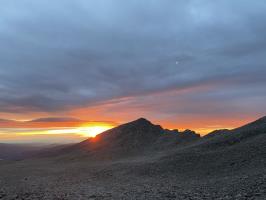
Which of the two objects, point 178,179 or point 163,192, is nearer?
point 163,192

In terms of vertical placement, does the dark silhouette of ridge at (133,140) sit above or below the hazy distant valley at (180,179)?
above

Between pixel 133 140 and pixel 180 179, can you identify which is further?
pixel 133 140

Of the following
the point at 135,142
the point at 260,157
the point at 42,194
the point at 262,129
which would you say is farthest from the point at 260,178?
the point at 135,142

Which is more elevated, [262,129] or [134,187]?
[262,129]

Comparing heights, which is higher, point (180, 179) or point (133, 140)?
point (133, 140)

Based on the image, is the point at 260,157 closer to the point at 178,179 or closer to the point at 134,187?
the point at 178,179

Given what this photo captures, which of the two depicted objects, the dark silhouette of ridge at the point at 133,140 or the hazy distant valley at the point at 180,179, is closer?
the hazy distant valley at the point at 180,179

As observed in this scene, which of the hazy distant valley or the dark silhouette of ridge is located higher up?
the dark silhouette of ridge

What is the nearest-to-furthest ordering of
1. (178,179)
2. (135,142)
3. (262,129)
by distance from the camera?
1. (178,179)
2. (262,129)
3. (135,142)

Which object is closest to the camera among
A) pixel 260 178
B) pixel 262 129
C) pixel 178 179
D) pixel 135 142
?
pixel 260 178

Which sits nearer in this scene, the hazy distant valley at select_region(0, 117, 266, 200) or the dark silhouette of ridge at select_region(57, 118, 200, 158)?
the hazy distant valley at select_region(0, 117, 266, 200)

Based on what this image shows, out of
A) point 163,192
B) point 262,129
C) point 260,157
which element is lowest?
point 163,192

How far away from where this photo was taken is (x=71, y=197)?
80.1 ft

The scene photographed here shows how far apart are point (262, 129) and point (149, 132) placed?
4218 centimetres
